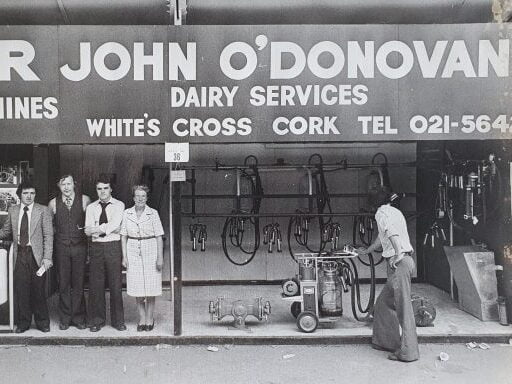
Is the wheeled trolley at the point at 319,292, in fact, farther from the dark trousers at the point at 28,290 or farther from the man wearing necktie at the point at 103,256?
the dark trousers at the point at 28,290

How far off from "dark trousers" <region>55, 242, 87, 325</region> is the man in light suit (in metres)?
0.23

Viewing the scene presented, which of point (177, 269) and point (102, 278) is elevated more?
point (177, 269)

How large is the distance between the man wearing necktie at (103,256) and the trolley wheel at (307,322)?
98.4 inches

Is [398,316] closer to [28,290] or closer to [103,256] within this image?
[103,256]

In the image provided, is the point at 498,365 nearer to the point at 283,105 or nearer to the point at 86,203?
the point at 283,105

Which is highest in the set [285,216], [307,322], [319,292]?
[285,216]

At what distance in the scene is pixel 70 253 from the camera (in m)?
8.02

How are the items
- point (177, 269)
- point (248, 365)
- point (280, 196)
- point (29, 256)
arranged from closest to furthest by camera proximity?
point (248, 365) < point (177, 269) < point (29, 256) < point (280, 196)

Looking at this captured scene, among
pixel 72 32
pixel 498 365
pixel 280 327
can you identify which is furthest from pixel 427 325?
pixel 72 32

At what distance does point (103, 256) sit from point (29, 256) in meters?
1.00

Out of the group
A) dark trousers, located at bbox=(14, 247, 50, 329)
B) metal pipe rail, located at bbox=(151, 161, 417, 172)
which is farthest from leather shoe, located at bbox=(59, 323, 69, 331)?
metal pipe rail, located at bbox=(151, 161, 417, 172)

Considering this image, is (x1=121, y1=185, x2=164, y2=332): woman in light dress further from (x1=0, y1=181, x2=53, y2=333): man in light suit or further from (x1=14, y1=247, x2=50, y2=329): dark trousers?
(x1=14, y1=247, x2=50, y2=329): dark trousers

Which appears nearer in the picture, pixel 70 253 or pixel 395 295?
pixel 395 295

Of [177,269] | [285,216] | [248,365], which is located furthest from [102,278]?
[285,216]
